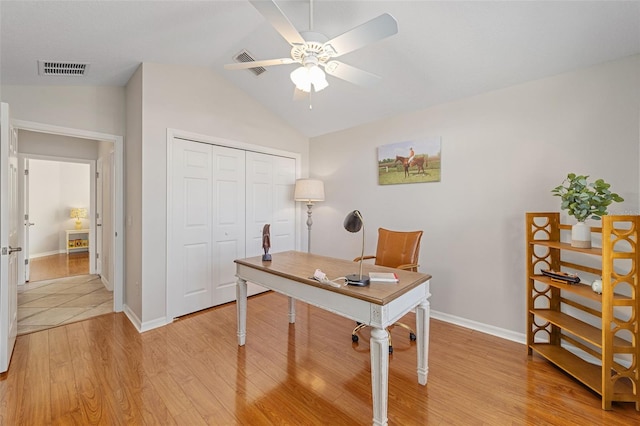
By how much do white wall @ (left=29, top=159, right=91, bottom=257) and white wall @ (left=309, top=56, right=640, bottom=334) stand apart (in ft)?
24.3

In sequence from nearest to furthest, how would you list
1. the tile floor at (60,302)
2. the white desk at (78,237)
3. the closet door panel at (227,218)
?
the tile floor at (60,302)
the closet door panel at (227,218)
the white desk at (78,237)

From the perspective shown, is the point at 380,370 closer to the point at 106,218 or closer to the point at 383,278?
the point at 383,278

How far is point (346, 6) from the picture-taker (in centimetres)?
203

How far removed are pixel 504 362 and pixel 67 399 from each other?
10.4 ft

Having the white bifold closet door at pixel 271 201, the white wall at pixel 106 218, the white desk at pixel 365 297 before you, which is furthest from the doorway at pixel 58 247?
the white desk at pixel 365 297

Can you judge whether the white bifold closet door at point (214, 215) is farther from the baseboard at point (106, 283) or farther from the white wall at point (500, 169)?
the baseboard at point (106, 283)

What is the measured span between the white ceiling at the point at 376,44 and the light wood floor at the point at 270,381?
8.03 ft

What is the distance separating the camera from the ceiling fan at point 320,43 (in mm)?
1373

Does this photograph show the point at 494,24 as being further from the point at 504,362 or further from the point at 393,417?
the point at 393,417

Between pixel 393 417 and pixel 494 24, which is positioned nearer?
pixel 393 417

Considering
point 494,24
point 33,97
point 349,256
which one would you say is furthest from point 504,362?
point 33,97

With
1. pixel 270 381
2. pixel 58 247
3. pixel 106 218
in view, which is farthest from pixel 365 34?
pixel 58 247

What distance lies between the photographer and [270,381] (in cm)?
196

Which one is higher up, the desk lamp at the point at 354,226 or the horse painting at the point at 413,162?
the horse painting at the point at 413,162
